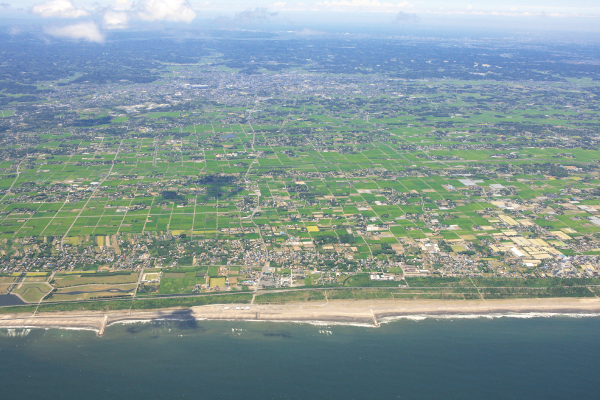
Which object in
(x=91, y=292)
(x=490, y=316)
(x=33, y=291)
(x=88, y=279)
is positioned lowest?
(x=33, y=291)

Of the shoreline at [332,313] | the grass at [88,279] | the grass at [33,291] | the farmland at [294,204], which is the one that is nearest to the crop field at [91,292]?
the farmland at [294,204]

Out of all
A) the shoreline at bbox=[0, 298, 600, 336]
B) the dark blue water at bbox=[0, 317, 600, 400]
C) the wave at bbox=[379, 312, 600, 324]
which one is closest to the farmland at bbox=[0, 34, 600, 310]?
the shoreline at bbox=[0, 298, 600, 336]

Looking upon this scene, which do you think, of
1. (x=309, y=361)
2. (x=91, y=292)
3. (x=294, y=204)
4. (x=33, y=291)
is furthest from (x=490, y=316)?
(x=33, y=291)

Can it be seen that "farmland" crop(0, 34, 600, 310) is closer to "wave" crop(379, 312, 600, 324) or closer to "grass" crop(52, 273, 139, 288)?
"grass" crop(52, 273, 139, 288)

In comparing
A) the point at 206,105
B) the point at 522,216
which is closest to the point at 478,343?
the point at 522,216

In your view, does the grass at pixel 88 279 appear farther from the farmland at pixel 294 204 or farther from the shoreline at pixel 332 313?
the shoreline at pixel 332 313

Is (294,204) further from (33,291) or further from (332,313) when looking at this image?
(33,291)
